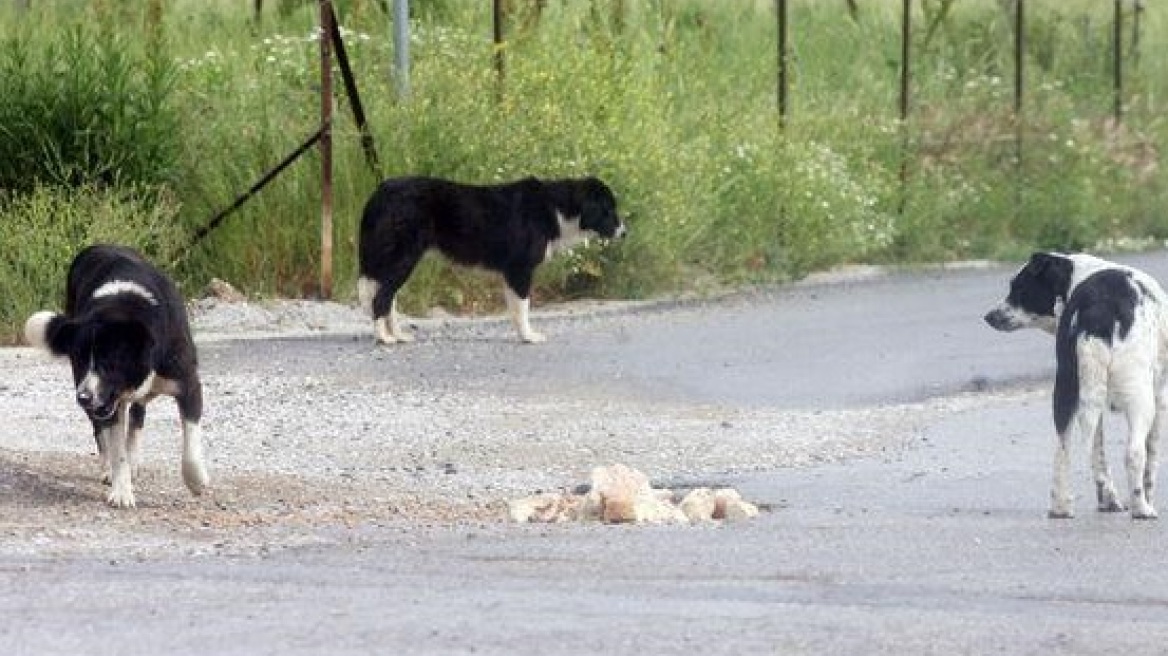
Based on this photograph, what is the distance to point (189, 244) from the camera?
2467 centimetres

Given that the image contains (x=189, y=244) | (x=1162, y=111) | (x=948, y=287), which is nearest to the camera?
(x=189, y=244)

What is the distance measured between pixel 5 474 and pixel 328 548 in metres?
2.42

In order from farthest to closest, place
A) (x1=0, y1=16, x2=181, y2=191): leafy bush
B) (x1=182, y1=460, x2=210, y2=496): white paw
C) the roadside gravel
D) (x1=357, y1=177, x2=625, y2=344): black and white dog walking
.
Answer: (x1=0, y1=16, x2=181, y2=191): leafy bush < (x1=357, y1=177, x2=625, y2=344): black and white dog walking < (x1=182, y1=460, x2=210, y2=496): white paw < the roadside gravel

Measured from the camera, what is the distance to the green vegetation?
80.4ft

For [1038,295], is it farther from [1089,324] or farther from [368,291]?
[368,291]

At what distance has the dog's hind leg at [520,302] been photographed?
22.7 m

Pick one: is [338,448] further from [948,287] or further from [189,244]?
[948,287]

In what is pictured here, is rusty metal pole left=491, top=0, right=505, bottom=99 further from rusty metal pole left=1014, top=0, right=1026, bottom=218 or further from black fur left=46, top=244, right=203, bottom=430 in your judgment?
black fur left=46, top=244, right=203, bottom=430

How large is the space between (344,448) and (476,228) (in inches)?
253

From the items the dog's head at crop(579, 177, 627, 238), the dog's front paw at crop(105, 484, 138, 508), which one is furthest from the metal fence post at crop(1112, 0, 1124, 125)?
the dog's front paw at crop(105, 484, 138, 508)

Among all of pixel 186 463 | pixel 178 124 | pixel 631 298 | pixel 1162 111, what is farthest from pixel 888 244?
pixel 186 463

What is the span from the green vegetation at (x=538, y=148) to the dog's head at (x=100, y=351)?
793cm

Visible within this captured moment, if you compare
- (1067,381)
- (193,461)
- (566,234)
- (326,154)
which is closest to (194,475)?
(193,461)

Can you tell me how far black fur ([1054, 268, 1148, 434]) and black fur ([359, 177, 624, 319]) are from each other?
8.39 meters
